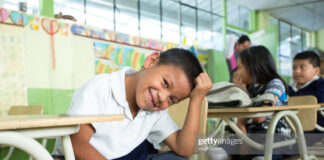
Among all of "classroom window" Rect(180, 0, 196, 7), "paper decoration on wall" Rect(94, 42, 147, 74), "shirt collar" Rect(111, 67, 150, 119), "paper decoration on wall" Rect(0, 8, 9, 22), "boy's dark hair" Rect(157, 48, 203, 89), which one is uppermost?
"classroom window" Rect(180, 0, 196, 7)

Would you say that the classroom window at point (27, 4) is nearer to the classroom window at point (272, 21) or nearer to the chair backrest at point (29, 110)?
the chair backrest at point (29, 110)

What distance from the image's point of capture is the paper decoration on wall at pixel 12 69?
2637mm

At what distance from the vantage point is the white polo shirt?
82cm

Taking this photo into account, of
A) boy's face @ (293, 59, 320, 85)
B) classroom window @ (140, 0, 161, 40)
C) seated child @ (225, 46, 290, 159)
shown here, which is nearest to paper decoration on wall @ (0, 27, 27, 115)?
classroom window @ (140, 0, 161, 40)

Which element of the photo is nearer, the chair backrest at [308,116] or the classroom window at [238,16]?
the chair backrest at [308,116]

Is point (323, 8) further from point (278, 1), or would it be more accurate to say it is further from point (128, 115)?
point (128, 115)

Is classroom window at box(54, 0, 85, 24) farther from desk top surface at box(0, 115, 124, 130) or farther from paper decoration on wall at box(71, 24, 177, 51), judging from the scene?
desk top surface at box(0, 115, 124, 130)

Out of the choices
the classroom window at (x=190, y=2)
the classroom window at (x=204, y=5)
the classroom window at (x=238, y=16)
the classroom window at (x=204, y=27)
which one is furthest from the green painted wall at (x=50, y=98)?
the classroom window at (x=238, y=16)

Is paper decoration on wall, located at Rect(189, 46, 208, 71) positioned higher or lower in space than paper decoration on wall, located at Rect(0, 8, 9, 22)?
lower

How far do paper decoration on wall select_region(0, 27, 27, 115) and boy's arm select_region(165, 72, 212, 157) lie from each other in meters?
2.21

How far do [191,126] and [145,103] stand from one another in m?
0.20

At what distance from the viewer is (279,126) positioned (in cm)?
171

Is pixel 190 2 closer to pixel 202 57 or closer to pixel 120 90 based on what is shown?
pixel 202 57

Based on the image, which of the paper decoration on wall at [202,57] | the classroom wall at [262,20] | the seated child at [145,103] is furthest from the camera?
the classroom wall at [262,20]
